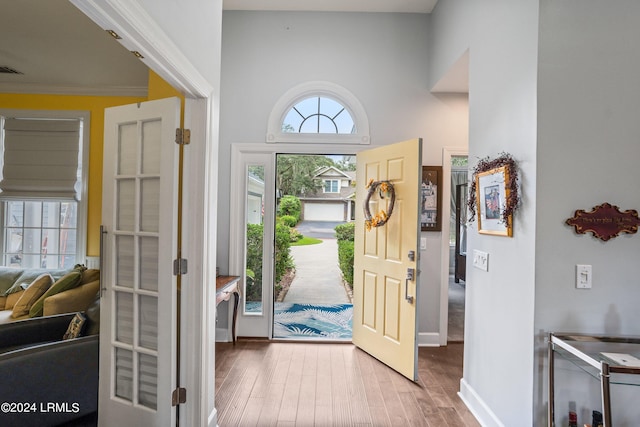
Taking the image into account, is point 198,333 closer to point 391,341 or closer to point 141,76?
point 391,341

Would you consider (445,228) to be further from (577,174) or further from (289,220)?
(289,220)

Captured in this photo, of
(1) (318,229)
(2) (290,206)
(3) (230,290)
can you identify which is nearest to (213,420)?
(3) (230,290)

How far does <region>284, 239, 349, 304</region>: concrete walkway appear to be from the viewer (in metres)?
6.41

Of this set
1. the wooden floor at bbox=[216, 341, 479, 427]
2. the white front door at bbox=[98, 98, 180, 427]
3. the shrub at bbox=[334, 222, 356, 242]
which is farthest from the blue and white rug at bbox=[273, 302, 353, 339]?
the white front door at bbox=[98, 98, 180, 427]

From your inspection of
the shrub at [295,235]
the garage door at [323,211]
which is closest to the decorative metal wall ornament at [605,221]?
the shrub at [295,235]

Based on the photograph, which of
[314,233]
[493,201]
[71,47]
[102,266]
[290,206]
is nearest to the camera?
[102,266]

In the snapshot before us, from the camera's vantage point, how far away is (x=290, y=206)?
8078mm

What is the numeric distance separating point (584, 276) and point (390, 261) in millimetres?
1568

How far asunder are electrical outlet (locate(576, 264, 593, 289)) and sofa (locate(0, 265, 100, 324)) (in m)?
3.24

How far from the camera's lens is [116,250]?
78.6 inches

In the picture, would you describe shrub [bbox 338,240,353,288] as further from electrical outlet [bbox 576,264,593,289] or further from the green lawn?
electrical outlet [bbox 576,264,593,289]

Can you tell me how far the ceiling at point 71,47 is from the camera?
2.54 m

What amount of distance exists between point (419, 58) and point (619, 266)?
276cm

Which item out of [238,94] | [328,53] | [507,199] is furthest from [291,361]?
[328,53]
